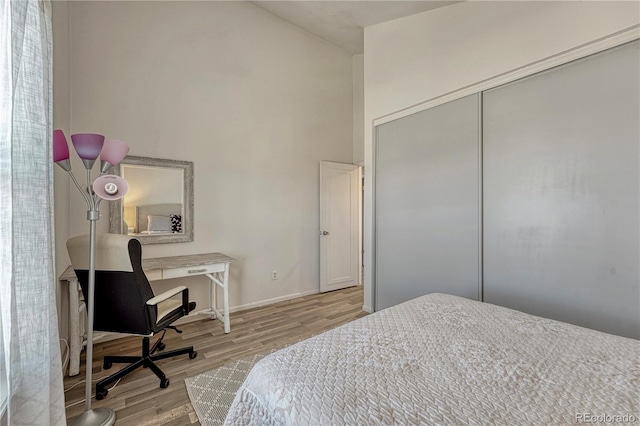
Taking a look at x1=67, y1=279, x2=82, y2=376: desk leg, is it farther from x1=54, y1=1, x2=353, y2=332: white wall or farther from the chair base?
x1=54, y1=1, x2=353, y2=332: white wall

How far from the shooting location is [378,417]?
80cm

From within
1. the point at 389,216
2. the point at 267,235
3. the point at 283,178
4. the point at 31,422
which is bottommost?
the point at 31,422

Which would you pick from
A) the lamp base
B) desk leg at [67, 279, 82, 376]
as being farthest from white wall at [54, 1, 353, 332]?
the lamp base

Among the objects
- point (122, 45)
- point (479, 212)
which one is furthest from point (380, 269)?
point (122, 45)

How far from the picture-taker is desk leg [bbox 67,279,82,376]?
2.17m

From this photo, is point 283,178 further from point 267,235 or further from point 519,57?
point 519,57

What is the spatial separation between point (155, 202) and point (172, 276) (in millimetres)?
875

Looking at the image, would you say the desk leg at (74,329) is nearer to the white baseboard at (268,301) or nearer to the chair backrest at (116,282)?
the chair backrest at (116,282)

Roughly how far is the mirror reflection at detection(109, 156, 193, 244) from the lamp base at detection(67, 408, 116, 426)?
1611 millimetres

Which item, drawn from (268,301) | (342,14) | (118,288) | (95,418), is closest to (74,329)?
(118,288)

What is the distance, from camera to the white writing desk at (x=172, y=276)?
2199 mm

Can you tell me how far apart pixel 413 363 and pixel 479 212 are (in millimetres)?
1781

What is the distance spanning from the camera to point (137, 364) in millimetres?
2109

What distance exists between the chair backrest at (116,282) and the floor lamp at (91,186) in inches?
7.2
